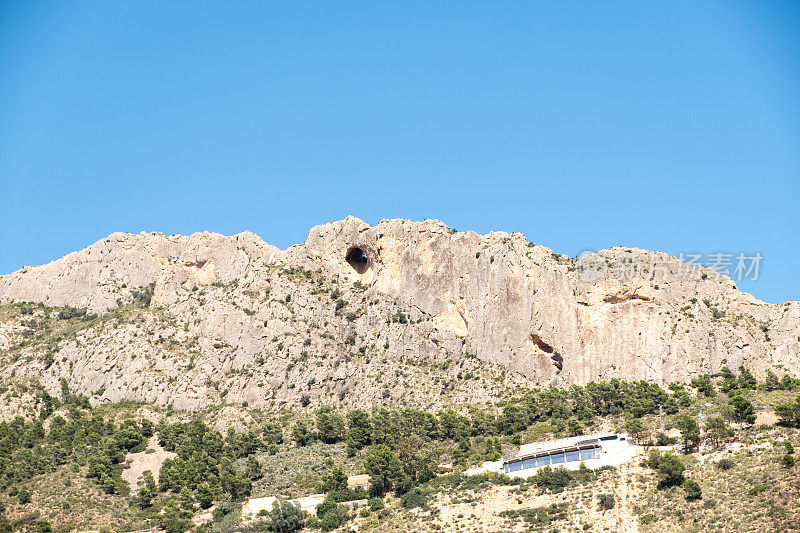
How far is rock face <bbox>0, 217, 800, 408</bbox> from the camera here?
414 feet

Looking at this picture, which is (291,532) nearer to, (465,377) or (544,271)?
(465,377)

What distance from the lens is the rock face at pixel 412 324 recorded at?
12612 centimetres

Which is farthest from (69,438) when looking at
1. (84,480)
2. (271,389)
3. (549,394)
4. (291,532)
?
(549,394)

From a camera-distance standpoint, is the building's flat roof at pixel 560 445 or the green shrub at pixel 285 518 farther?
the building's flat roof at pixel 560 445

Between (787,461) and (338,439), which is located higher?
(338,439)

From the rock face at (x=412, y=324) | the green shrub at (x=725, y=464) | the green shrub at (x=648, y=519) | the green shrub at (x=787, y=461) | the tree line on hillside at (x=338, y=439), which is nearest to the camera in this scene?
the green shrub at (x=648, y=519)

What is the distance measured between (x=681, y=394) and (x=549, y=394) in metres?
15.8

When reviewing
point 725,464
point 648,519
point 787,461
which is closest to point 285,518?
point 648,519

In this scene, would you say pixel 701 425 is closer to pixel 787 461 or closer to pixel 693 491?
pixel 787 461

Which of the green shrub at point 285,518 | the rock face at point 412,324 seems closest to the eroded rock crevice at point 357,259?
the rock face at point 412,324

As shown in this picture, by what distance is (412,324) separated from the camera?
136 meters

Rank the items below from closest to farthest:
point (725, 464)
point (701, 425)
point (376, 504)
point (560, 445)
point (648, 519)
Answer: point (648, 519) < point (725, 464) < point (376, 504) < point (701, 425) < point (560, 445)

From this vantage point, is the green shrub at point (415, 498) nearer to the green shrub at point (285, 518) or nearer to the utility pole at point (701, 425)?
the green shrub at point (285, 518)

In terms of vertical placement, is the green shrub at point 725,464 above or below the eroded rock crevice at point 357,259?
below
